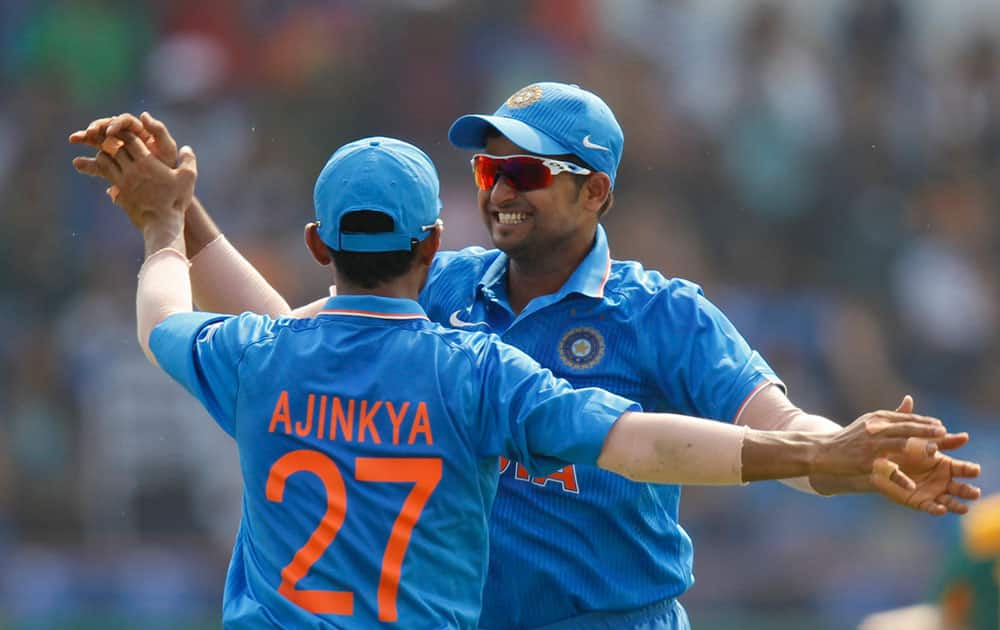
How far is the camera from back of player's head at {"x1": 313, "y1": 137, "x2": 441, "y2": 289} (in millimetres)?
3738

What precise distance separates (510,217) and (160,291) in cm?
101

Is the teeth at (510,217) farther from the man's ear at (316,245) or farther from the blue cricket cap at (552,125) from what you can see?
the man's ear at (316,245)

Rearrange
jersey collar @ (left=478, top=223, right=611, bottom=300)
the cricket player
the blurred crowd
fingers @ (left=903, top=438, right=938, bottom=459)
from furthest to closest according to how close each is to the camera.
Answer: the blurred crowd → jersey collar @ (left=478, top=223, right=611, bottom=300) → the cricket player → fingers @ (left=903, top=438, right=938, bottom=459)

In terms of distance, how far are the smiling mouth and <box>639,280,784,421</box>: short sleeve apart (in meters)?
0.42

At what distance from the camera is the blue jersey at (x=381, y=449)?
3641 millimetres

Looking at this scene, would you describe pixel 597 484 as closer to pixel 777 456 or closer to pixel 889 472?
pixel 777 456

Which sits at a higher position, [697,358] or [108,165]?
[108,165]

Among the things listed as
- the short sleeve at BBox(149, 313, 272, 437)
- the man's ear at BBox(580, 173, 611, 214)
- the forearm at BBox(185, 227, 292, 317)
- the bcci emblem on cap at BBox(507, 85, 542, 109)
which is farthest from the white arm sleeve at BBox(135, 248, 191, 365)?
the man's ear at BBox(580, 173, 611, 214)

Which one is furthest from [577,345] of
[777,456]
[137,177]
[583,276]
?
[137,177]

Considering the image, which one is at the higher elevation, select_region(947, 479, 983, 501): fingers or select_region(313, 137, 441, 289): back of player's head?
select_region(313, 137, 441, 289): back of player's head

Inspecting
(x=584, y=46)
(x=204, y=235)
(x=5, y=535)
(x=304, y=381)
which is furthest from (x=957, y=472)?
(x=584, y=46)

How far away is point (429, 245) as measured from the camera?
3836 millimetres

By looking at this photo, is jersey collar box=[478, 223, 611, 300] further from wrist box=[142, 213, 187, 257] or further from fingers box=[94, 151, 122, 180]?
fingers box=[94, 151, 122, 180]

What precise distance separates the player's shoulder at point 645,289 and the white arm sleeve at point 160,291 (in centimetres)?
116
